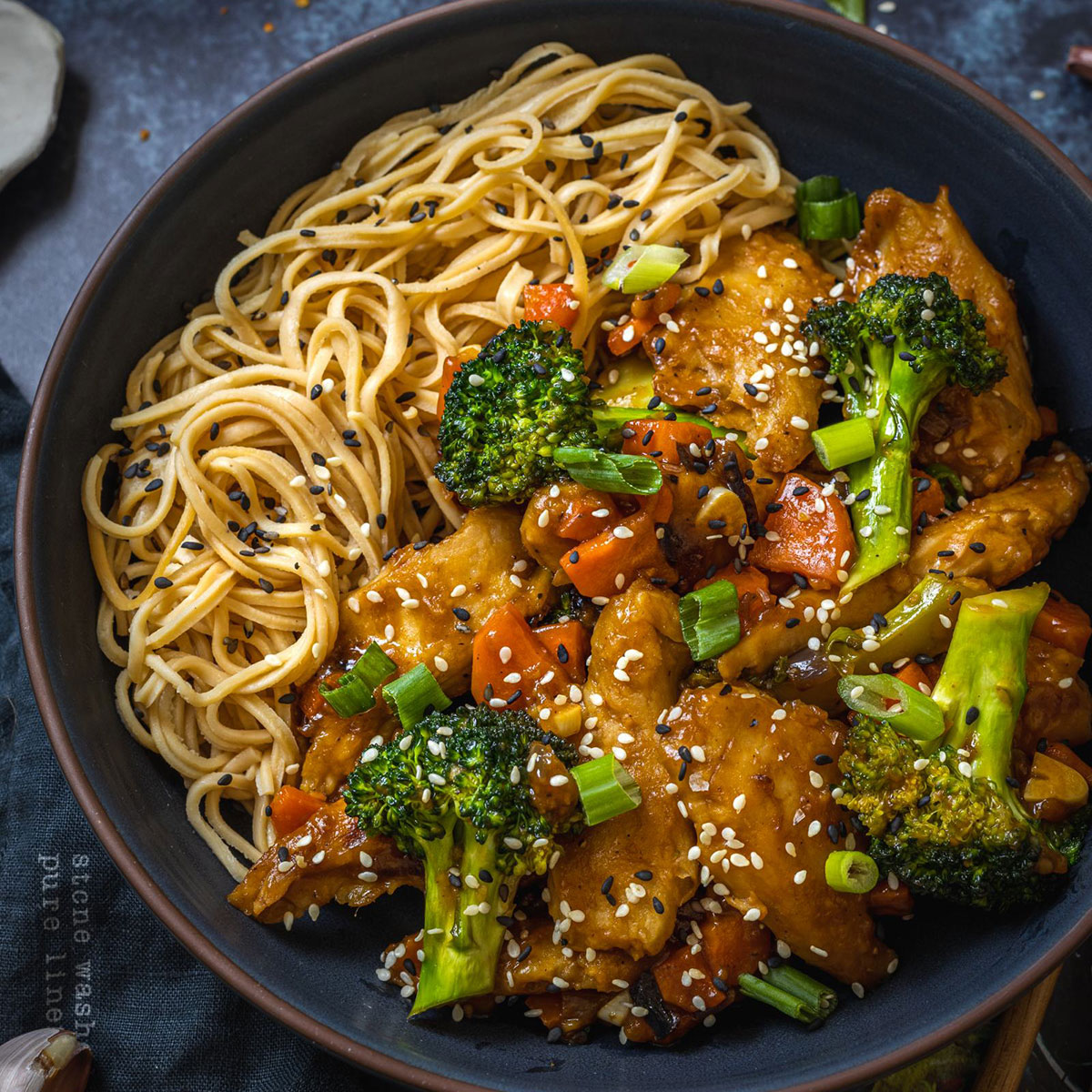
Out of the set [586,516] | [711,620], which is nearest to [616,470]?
[586,516]

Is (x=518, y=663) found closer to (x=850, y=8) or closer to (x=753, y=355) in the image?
(x=753, y=355)

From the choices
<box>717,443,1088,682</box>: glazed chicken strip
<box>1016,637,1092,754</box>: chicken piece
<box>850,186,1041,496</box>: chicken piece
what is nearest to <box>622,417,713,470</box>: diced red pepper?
<box>717,443,1088,682</box>: glazed chicken strip

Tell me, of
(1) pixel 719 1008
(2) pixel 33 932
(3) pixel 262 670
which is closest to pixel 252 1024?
(2) pixel 33 932

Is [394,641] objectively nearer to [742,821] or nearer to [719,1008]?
[742,821]

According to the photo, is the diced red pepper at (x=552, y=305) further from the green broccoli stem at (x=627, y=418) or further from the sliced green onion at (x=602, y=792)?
the sliced green onion at (x=602, y=792)

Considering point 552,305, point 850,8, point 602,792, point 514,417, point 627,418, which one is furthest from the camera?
point 850,8
